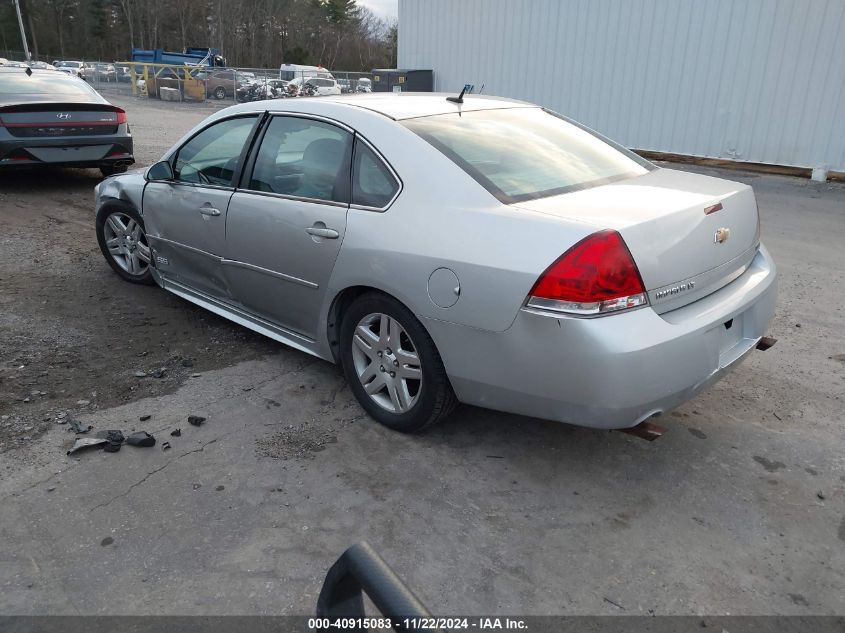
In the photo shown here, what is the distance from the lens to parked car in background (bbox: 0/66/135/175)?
8.20 m

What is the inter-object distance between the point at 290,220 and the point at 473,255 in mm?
1241

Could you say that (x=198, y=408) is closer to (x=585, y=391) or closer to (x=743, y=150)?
(x=585, y=391)

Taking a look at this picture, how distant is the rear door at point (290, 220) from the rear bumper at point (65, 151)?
5.74m

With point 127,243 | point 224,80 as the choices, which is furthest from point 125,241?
point 224,80

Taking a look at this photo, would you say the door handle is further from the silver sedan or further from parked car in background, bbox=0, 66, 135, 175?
parked car in background, bbox=0, 66, 135, 175

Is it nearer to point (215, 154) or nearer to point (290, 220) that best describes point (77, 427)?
point (290, 220)

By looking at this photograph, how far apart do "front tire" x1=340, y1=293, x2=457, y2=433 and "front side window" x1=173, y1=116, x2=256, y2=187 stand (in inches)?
53.5

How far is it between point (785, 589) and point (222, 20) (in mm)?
73688

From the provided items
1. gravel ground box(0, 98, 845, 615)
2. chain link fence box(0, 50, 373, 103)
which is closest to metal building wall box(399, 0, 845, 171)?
gravel ground box(0, 98, 845, 615)

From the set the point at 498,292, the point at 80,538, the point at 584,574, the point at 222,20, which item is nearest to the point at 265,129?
the point at 498,292

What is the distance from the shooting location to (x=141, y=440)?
129 inches

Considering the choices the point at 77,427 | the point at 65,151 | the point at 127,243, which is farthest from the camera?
the point at 65,151

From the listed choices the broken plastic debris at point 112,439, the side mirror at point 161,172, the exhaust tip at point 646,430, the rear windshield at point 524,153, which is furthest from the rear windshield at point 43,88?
the exhaust tip at point 646,430

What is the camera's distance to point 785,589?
2.42 m
